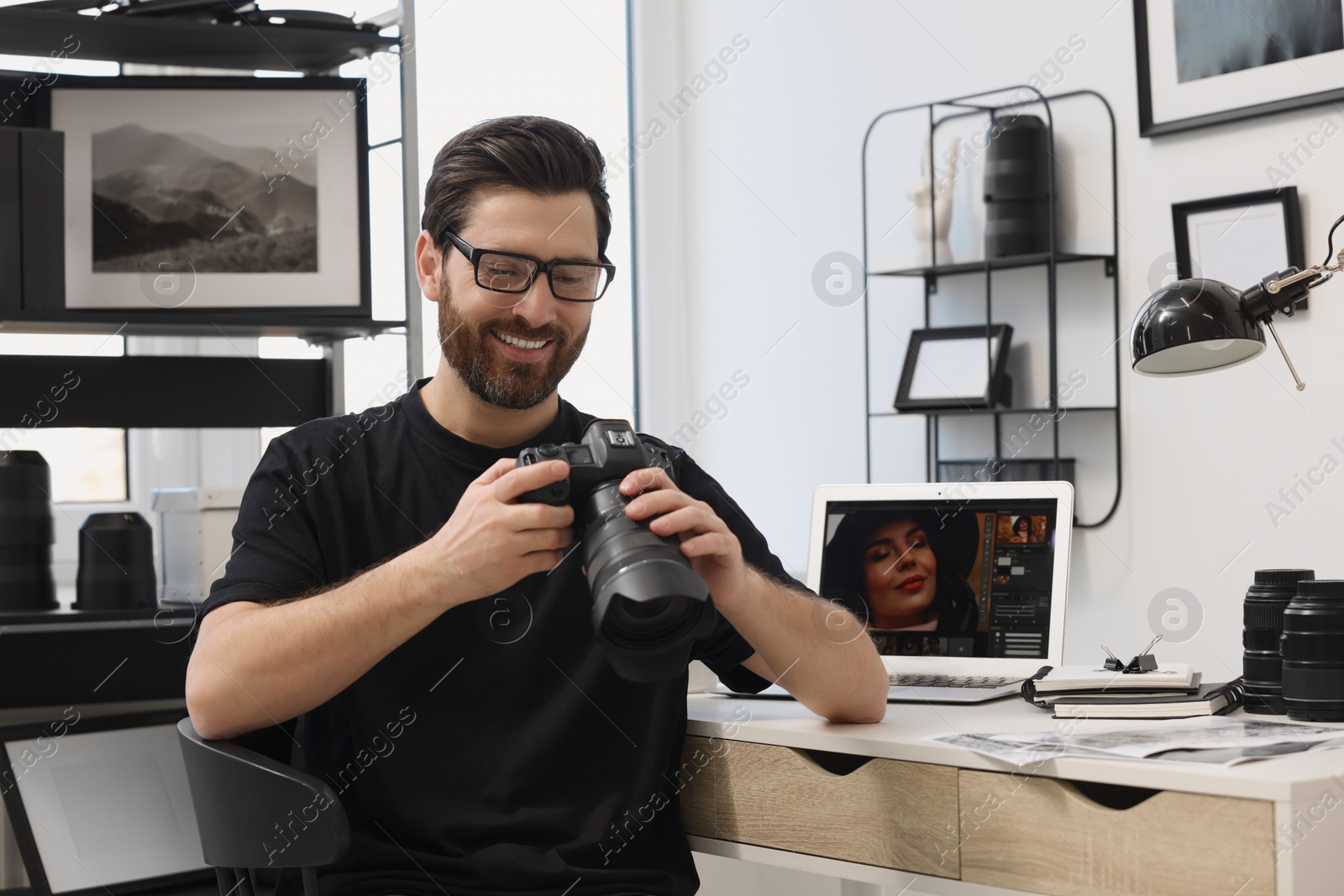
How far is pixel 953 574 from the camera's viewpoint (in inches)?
65.9

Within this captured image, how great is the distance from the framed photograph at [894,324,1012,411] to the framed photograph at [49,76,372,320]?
119cm

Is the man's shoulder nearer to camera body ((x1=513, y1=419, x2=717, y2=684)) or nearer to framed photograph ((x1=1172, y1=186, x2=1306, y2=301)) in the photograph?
camera body ((x1=513, y1=419, x2=717, y2=684))

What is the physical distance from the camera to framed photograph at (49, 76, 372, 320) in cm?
187

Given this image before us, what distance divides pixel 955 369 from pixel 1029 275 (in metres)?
0.24

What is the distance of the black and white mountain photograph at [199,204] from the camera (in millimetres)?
1878

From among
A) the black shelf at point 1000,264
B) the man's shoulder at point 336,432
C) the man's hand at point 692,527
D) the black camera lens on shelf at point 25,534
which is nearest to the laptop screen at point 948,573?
the man's hand at point 692,527

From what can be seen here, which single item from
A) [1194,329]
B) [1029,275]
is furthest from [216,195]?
[1029,275]

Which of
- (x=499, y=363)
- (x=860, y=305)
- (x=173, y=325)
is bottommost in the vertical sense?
(x=499, y=363)

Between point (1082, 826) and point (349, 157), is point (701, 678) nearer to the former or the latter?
point (1082, 826)

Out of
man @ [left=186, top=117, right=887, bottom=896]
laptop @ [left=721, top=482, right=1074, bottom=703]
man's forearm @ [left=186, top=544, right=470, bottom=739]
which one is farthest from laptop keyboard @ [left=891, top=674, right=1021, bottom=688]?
man's forearm @ [left=186, top=544, right=470, bottom=739]

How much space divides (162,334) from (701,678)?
0.92m

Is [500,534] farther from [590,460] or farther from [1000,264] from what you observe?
[1000,264]

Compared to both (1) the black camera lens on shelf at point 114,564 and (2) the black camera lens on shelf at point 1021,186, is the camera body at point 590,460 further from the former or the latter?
(2) the black camera lens on shelf at point 1021,186

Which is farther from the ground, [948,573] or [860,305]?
[860,305]
